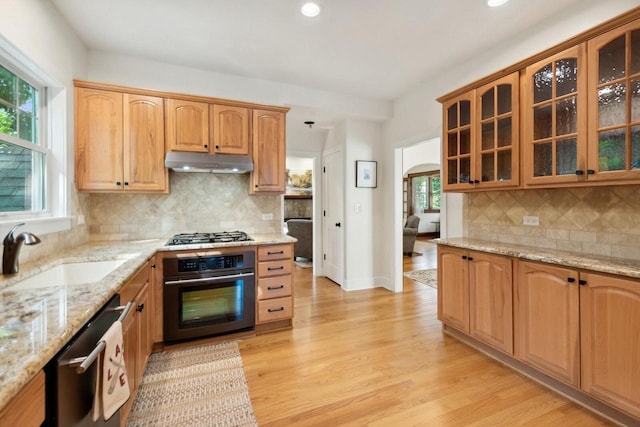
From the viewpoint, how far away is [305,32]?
261cm

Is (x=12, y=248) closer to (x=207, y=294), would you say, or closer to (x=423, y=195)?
(x=207, y=294)

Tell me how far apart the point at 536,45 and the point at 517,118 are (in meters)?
0.78

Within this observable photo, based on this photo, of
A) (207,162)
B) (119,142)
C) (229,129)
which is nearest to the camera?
(119,142)

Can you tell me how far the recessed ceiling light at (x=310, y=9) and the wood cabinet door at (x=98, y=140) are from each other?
1.80 metres

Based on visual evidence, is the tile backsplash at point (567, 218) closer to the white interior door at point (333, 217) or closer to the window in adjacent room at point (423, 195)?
the white interior door at point (333, 217)

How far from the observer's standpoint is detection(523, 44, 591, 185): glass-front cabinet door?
195cm

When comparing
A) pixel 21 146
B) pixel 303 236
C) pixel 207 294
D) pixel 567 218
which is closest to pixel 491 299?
pixel 567 218

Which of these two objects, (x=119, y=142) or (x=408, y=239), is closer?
(x=119, y=142)

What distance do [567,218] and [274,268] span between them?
2.47m

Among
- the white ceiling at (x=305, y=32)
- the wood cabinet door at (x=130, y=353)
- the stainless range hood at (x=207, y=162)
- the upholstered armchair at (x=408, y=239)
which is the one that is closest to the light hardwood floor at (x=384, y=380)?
the wood cabinet door at (x=130, y=353)

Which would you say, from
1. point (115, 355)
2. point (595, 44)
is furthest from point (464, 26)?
point (115, 355)

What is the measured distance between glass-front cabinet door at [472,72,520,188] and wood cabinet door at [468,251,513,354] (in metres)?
0.64

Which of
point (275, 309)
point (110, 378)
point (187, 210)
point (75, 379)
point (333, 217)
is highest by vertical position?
point (187, 210)

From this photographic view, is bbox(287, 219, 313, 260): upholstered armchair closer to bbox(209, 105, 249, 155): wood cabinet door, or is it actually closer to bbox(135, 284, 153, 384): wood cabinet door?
bbox(209, 105, 249, 155): wood cabinet door
